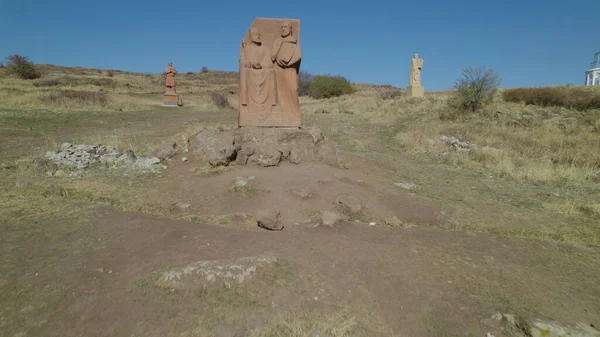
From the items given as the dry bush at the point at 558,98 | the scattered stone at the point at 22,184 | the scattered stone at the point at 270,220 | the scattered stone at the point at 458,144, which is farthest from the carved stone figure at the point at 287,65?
the dry bush at the point at 558,98

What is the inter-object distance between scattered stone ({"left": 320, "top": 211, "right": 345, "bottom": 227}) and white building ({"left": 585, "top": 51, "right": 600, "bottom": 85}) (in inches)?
1263

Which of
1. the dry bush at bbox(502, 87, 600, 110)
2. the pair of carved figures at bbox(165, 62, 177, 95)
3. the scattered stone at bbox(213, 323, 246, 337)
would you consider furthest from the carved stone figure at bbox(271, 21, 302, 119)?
the pair of carved figures at bbox(165, 62, 177, 95)

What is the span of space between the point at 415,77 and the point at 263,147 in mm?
18794

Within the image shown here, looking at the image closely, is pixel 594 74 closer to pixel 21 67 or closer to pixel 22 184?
pixel 22 184

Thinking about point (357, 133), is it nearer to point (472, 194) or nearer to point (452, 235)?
point (472, 194)

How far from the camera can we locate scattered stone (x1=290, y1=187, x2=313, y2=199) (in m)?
5.02

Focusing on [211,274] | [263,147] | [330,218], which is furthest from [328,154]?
[211,274]

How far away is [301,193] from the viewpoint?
5.05 metres

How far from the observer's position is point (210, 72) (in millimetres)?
59094

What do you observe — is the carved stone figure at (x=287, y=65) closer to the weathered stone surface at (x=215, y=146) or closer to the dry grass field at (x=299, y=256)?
the weathered stone surface at (x=215, y=146)

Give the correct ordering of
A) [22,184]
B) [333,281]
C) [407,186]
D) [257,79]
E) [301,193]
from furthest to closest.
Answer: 1. [257,79]
2. [407,186]
3. [22,184]
4. [301,193]
5. [333,281]

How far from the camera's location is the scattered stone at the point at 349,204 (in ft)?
15.5

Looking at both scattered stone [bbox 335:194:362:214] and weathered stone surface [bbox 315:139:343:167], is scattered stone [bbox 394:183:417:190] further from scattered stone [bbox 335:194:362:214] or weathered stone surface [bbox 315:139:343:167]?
scattered stone [bbox 335:194:362:214]

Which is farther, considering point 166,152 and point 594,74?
point 594,74
